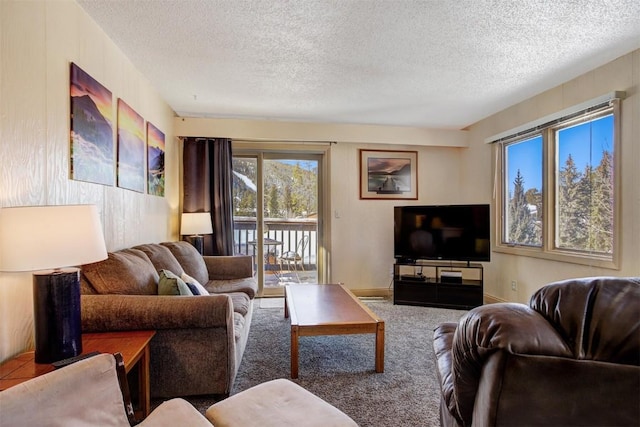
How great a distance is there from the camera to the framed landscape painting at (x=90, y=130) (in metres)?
1.93

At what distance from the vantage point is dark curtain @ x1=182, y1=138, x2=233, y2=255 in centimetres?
422

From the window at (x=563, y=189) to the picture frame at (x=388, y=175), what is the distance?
117cm

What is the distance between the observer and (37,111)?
164 centimetres

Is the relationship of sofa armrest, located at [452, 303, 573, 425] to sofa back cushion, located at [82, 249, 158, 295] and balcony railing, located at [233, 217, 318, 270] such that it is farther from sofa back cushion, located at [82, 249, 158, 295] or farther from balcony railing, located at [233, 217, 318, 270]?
balcony railing, located at [233, 217, 318, 270]

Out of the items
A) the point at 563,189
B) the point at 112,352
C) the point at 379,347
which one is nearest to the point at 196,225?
the point at 112,352

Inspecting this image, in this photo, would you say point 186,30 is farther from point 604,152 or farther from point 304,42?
point 604,152

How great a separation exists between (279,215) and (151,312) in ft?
9.45

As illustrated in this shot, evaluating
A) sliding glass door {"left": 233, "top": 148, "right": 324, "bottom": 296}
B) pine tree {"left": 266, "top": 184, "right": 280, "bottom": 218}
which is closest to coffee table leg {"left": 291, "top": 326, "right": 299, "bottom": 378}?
sliding glass door {"left": 233, "top": 148, "right": 324, "bottom": 296}

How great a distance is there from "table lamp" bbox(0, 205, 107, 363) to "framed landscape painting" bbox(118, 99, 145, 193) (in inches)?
49.4

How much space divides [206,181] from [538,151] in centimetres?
391

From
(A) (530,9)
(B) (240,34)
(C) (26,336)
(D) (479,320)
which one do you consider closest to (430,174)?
(A) (530,9)

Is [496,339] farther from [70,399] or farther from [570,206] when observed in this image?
[570,206]

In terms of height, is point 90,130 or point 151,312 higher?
point 90,130

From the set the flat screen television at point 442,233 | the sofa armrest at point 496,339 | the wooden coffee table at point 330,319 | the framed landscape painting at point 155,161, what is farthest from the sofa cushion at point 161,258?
Answer: the flat screen television at point 442,233
